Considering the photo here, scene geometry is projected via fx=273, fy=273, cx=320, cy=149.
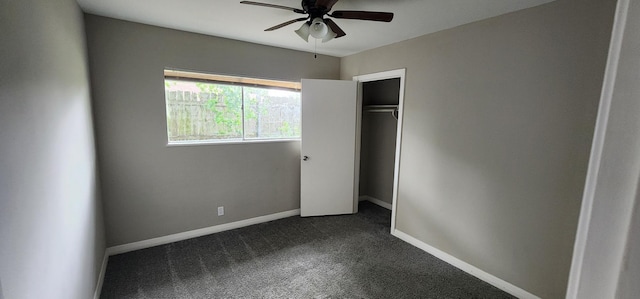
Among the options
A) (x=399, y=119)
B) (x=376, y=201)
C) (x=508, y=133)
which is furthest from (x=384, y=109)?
(x=508, y=133)

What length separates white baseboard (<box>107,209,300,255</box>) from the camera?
280 centimetres

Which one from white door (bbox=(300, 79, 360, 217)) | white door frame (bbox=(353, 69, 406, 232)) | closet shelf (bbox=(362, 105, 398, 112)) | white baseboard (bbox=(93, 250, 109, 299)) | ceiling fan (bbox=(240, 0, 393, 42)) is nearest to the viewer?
ceiling fan (bbox=(240, 0, 393, 42))

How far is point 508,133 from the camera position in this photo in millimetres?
2289

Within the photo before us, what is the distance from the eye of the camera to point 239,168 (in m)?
3.39

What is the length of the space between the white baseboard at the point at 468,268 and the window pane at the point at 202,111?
242cm

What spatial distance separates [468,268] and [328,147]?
2100 mm

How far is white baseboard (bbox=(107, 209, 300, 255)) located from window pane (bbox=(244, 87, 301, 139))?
1.09 m

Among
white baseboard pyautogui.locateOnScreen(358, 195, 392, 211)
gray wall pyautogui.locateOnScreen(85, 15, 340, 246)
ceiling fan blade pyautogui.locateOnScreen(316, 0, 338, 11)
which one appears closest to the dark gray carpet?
gray wall pyautogui.locateOnScreen(85, 15, 340, 246)

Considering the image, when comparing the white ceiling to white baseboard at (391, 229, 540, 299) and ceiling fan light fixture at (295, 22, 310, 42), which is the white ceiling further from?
white baseboard at (391, 229, 540, 299)

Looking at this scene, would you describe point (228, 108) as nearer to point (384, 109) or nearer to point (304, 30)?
point (304, 30)

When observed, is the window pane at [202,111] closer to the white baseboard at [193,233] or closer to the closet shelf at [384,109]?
the white baseboard at [193,233]

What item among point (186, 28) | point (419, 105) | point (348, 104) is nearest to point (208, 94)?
point (186, 28)

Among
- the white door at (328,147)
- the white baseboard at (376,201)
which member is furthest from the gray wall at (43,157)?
the white baseboard at (376,201)

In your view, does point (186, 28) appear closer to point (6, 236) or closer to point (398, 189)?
point (6, 236)
